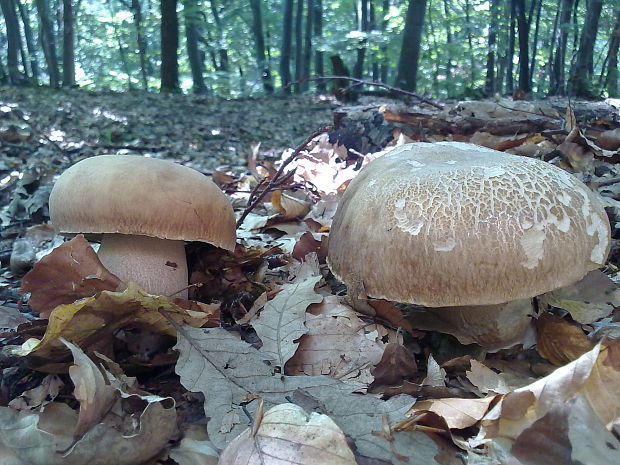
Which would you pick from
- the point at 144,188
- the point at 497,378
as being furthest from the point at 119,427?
the point at 497,378

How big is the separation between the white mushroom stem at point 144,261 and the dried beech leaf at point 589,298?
5.30 feet

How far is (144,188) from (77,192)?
0.27 meters

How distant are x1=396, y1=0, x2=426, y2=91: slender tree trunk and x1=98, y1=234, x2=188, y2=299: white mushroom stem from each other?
11.1 metres

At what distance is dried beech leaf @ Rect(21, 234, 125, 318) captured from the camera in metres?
1.89

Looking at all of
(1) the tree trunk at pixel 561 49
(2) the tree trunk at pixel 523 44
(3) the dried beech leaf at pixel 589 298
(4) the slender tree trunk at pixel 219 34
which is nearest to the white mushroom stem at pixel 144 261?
(3) the dried beech leaf at pixel 589 298

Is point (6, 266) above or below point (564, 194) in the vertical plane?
below

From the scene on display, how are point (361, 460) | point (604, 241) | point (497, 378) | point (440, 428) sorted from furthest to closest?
point (604, 241) < point (497, 378) < point (440, 428) < point (361, 460)

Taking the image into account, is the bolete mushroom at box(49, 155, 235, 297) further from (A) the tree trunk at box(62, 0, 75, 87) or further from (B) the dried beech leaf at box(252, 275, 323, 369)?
(A) the tree trunk at box(62, 0, 75, 87)

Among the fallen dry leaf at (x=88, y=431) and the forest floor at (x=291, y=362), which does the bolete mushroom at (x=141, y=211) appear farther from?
the fallen dry leaf at (x=88, y=431)

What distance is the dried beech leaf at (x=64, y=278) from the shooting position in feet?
6.21

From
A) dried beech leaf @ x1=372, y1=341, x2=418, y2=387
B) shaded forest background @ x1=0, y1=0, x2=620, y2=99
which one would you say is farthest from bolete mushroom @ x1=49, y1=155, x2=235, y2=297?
shaded forest background @ x1=0, y1=0, x2=620, y2=99

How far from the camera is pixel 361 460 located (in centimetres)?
126

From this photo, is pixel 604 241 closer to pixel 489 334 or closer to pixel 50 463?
pixel 489 334

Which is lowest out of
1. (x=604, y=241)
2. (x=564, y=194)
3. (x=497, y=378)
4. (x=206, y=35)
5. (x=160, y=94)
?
(x=497, y=378)
